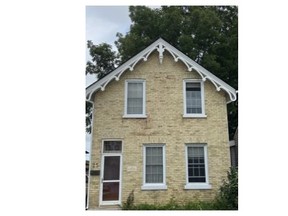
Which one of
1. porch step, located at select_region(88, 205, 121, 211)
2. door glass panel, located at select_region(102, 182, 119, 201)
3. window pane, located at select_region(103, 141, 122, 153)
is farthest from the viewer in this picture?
window pane, located at select_region(103, 141, 122, 153)

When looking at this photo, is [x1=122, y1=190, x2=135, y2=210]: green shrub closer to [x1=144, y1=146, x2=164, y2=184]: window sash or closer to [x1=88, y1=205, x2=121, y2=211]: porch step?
[x1=88, y1=205, x2=121, y2=211]: porch step

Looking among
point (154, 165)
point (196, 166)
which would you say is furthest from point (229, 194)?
point (154, 165)

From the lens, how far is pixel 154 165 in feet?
23.5

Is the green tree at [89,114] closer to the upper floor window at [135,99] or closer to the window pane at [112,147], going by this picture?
the window pane at [112,147]

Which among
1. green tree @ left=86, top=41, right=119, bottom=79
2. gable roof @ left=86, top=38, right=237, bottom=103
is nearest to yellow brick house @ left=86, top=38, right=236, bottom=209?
gable roof @ left=86, top=38, right=237, bottom=103

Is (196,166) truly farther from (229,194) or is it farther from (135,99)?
(135,99)

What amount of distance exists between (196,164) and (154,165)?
1.00m

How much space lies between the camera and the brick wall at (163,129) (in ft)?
23.0

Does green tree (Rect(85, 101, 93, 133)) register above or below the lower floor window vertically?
above

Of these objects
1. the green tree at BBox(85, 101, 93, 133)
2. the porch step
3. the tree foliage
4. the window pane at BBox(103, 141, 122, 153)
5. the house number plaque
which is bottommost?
the porch step

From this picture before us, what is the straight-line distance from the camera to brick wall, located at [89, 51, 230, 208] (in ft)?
23.0

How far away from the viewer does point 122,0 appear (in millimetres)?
7062
